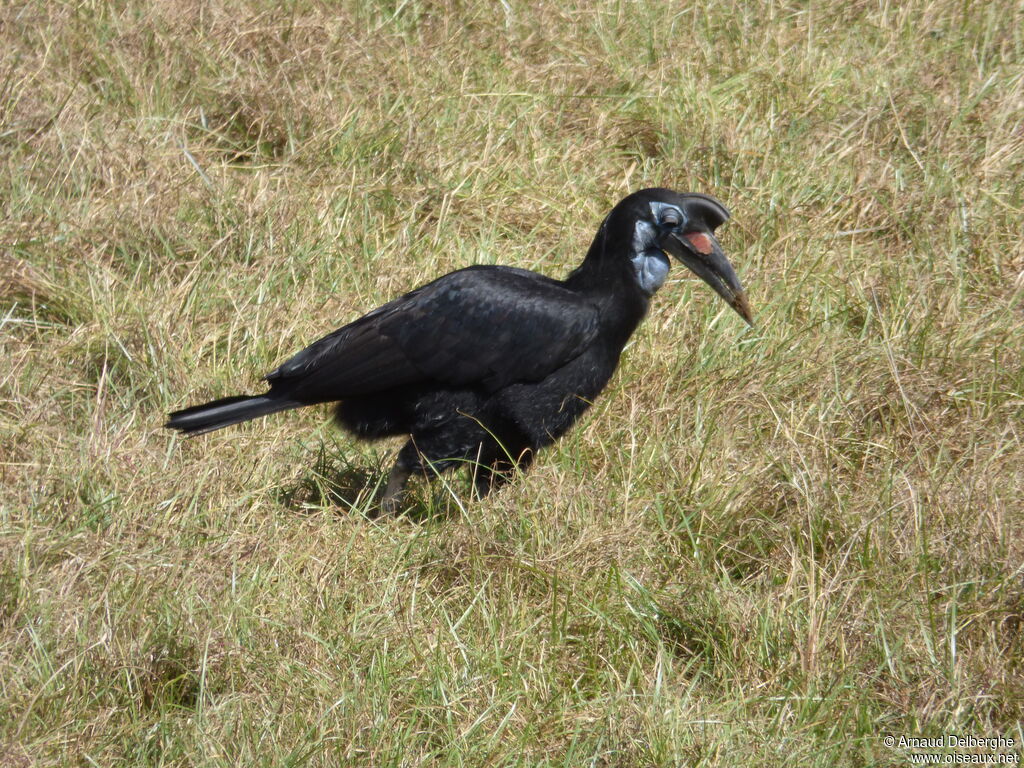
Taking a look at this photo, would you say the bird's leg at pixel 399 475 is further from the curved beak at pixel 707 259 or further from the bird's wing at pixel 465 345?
the curved beak at pixel 707 259

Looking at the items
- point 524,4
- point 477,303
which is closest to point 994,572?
point 477,303

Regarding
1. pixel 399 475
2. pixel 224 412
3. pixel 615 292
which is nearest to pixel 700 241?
pixel 615 292

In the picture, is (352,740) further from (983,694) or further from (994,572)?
(994,572)

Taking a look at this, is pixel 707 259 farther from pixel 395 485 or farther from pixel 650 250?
pixel 395 485

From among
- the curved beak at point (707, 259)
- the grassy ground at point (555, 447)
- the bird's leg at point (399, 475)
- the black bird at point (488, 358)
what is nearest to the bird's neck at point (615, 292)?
the black bird at point (488, 358)

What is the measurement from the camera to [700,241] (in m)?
4.30

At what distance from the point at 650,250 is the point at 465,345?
27.6 inches

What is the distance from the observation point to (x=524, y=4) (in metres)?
6.52

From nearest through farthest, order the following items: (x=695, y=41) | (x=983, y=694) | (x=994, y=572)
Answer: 1. (x=983, y=694)
2. (x=994, y=572)
3. (x=695, y=41)

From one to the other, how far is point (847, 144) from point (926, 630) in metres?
2.92

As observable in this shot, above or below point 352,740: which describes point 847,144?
above

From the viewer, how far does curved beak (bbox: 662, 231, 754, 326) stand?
14.1 feet

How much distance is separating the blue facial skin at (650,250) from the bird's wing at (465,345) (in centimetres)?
22

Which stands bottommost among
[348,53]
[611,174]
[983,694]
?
[983,694]
